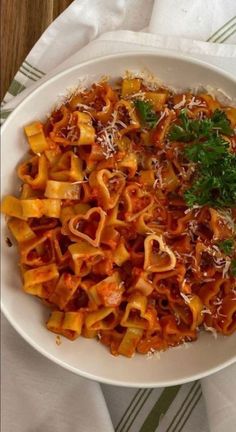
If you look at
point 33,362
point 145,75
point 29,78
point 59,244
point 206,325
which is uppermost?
point 145,75

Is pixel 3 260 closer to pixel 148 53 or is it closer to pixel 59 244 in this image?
pixel 59 244

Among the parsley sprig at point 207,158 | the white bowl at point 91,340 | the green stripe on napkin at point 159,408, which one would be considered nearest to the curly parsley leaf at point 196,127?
the parsley sprig at point 207,158

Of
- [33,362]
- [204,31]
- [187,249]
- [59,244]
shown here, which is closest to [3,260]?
[59,244]

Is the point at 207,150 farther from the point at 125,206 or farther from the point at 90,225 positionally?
the point at 90,225

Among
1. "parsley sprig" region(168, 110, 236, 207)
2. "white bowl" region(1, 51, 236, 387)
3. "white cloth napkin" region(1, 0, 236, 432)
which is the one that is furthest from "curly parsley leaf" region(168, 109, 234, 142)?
"white cloth napkin" region(1, 0, 236, 432)

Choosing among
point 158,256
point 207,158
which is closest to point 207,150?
point 207,158

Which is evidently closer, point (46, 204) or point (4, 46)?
point (46, 204)
